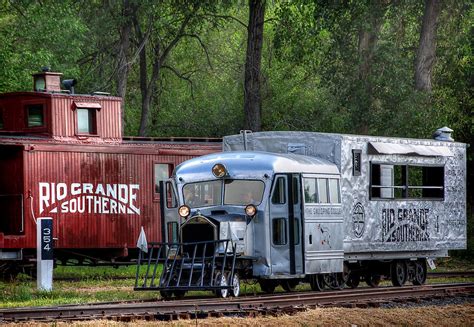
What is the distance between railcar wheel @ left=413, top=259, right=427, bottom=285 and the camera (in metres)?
25.5

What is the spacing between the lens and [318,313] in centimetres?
1752

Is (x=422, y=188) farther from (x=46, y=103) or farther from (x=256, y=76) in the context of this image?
(x=256, y=76)

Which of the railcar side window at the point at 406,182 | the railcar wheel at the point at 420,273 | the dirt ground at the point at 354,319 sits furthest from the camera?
the railcar wheel at the point at 420,273

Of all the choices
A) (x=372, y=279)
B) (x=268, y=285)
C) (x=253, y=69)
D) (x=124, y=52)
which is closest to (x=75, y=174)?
(x=268, y=285)

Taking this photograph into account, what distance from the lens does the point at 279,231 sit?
2161cm

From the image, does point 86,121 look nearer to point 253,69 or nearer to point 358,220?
point 358,220

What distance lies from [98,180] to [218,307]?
10.9 meters

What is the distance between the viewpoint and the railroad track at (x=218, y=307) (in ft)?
55.7

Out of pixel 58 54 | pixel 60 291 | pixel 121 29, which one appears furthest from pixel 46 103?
pixel 121 29

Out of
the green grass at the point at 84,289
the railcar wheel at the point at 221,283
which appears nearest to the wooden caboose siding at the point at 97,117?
the green grass at the point at 84,289

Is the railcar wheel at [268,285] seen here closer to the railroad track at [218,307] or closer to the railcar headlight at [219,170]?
the railroad track at [218,307]

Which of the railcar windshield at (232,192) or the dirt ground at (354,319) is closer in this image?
the dirt ground at (354,319)

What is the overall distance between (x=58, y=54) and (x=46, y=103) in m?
12.3

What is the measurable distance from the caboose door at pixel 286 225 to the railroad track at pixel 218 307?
2.28ft
